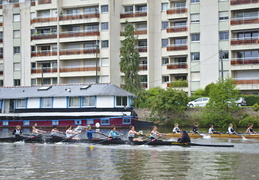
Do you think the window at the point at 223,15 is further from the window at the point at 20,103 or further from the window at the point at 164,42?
the window at the point at 20,103

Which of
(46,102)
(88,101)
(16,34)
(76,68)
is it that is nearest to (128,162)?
(88,101)

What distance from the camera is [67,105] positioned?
62406 mm

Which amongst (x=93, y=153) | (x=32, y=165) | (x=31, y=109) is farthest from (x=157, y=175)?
(x=31, y=109)

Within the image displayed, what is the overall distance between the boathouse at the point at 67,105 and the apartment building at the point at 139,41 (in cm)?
1425

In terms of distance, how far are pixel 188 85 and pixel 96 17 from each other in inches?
789

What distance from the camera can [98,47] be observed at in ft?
270

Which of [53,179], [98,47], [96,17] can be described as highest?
[96,17]

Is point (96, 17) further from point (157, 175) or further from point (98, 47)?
point (157, 175)

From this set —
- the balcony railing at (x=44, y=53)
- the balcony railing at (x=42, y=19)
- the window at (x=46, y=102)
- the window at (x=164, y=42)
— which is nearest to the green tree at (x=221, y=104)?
the window at (x=46, y=102)

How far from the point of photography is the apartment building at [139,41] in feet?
238

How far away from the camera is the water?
1000 inches

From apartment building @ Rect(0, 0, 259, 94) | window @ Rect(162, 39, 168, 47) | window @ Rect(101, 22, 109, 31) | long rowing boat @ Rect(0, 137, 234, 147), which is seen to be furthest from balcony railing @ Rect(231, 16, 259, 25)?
long rowing boat @ Rect(0, 137, 234, 147)

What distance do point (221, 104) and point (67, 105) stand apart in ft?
65.7

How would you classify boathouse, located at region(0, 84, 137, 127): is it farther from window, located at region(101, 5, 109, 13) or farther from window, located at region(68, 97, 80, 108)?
window, located at region(101, 5, 109, 13)
